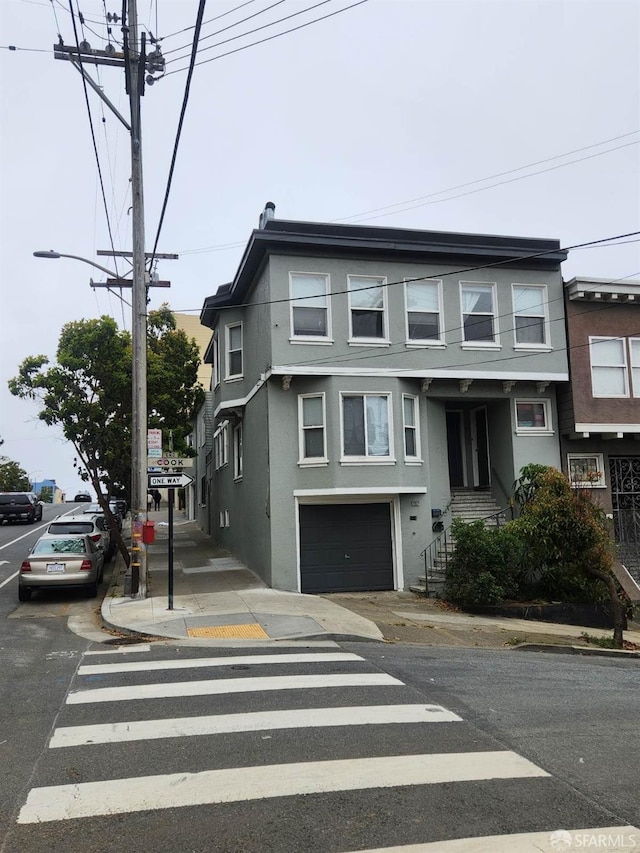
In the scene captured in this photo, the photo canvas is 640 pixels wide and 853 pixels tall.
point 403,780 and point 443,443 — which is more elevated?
point 443,443

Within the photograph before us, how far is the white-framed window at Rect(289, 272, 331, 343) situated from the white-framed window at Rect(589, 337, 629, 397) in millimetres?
7217

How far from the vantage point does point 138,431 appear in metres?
14.9

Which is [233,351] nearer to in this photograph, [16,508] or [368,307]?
[368,307]

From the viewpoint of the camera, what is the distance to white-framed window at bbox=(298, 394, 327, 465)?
16.5m

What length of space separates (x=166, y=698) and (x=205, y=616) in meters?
5.25

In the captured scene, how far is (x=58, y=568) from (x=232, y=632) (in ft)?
18.4

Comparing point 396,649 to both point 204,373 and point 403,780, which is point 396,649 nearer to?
point 403,780

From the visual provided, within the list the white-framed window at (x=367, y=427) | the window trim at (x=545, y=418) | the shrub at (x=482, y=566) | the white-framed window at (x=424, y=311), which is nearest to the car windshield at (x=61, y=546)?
the white-framed window at (x=367, y=427)

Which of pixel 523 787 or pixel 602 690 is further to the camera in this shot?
pixel 602 690

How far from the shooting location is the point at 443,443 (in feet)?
Result: 59.8

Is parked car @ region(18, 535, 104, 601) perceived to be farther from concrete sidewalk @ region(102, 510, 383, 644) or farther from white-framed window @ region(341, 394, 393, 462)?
white-framed window @ region(341, 394, 393, 462)

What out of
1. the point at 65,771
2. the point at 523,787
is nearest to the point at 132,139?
the point at 65,771

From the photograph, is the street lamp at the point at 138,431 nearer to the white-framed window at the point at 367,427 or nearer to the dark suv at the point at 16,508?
the white-framed window at the point at 367,427

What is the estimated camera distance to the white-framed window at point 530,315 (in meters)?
18.0
